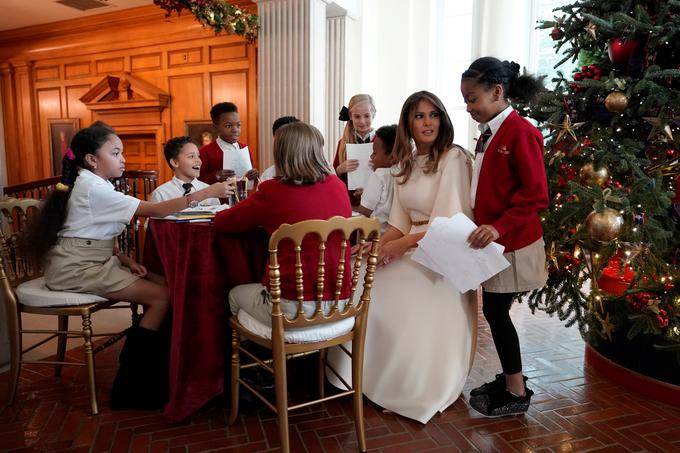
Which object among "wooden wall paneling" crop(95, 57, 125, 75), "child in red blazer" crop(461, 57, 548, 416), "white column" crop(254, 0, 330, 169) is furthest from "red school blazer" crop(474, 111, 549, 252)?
"wooden wall paneling" crop(95, 57, 125, 75)

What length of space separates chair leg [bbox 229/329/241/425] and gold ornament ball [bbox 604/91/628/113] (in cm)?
217

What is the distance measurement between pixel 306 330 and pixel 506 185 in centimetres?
112

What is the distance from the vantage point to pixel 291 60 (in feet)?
17.9

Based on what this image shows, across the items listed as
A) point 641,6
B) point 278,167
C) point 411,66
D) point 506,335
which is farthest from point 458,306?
point 411,66

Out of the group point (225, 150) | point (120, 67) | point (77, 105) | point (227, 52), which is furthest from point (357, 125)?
point (77, 105)

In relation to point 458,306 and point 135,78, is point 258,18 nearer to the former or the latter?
point 135,78

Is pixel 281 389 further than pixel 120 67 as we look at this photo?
No

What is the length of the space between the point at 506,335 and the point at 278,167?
1394 millimetres

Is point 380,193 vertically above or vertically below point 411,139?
below

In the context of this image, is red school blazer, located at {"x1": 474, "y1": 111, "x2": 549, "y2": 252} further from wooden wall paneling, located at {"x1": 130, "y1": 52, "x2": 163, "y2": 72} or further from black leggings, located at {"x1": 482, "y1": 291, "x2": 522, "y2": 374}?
wooden wall paneling, located at {"x1": 130, "y1": 52, "x2": 163, "y2": 72}

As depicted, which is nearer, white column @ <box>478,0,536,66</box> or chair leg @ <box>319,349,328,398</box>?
chair leg @ <box>319,349,328,398</box>

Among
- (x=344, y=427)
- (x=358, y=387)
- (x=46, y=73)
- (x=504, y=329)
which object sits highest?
(x=46, y=73)

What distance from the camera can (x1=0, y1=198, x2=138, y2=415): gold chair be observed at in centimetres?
238

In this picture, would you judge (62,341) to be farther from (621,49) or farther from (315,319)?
(621,49)
